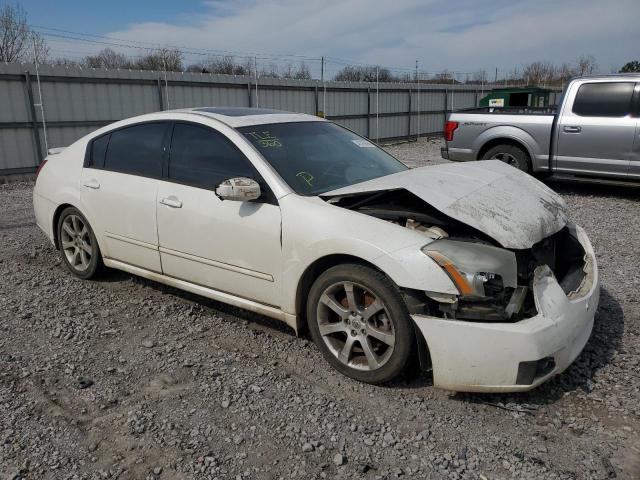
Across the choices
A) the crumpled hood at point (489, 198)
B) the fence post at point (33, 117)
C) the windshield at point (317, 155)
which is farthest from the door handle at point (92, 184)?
the fence post at point (33, 117)

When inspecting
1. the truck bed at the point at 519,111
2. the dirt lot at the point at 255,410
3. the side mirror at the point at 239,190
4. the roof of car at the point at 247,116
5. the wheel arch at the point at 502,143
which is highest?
the roof of car at the point at 247,116

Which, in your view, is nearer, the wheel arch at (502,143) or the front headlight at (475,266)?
the front headlight at (475,266)

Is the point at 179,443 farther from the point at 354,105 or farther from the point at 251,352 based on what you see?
the point at 354,105

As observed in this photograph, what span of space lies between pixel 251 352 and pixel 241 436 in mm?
948

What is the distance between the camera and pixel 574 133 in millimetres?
8742

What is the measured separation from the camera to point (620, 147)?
835 cm

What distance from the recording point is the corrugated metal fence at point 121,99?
11273 mm

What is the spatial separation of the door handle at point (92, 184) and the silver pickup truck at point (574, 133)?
7150mm

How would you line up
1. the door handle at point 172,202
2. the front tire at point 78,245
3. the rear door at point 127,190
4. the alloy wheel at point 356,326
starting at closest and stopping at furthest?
the alloy wheel at point 356,326
the door handle at point 172,202
the rear door at point 127,190
the front tire at point 78,245

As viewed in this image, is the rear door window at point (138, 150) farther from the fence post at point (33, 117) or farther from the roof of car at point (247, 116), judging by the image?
the fence post at point (33, 117)

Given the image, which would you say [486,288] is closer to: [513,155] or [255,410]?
[255,410]

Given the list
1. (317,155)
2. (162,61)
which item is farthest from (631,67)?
(317,155)

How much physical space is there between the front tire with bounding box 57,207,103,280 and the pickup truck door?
294 inches

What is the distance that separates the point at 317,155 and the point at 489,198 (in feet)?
4.33
